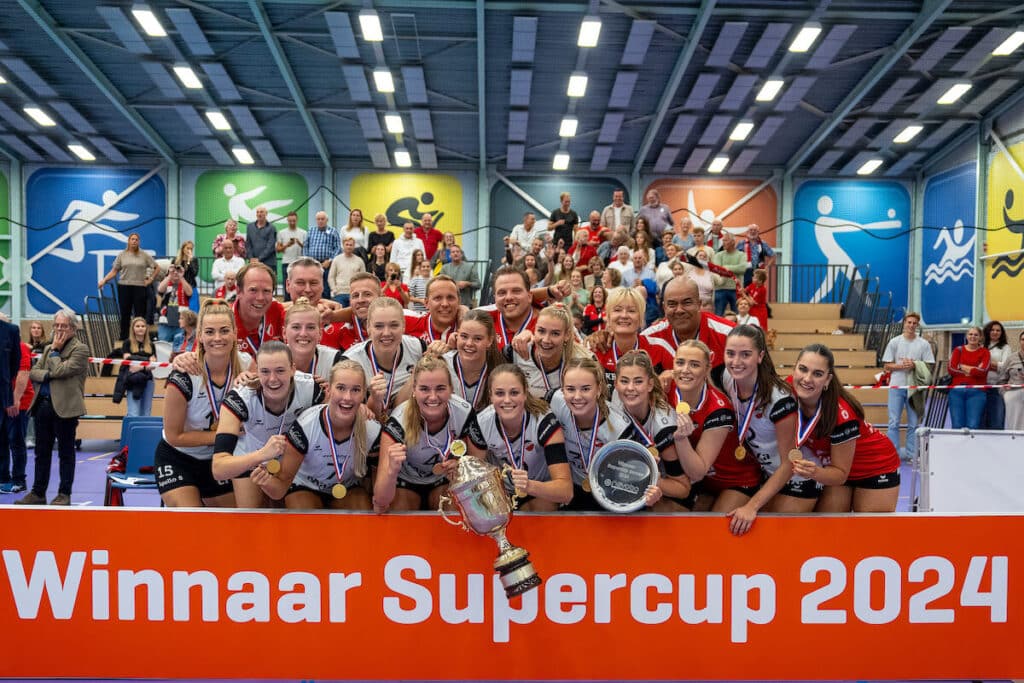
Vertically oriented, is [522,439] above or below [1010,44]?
below

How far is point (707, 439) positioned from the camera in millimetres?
3771

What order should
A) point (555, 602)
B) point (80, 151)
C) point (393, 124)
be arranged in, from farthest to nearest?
point (80, 151)
point (393, 124)
point (555, 602)

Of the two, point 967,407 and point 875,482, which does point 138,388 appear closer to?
point 875,482

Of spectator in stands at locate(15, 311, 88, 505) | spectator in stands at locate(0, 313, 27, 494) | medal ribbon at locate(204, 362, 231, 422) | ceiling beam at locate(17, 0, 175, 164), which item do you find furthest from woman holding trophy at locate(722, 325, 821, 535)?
ceiling beam at locate(17, 0, 175, 164)

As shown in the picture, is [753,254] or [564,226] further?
[564,226]

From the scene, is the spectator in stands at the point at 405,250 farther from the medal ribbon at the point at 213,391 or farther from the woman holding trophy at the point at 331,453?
the woman holding trophy at the point at 331,453

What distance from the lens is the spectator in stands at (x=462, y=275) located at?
45.2 feet

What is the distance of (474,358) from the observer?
416cm

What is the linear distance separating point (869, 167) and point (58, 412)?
20.8 m

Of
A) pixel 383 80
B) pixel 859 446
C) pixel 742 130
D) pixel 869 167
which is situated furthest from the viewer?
pixel 869 167

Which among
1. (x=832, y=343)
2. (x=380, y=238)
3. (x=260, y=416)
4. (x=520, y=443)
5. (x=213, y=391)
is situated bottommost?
(x=520, y=443)

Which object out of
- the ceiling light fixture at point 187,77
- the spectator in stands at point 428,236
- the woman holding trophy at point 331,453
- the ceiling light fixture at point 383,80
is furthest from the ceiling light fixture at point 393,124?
the woman holding trophy at point 331,453

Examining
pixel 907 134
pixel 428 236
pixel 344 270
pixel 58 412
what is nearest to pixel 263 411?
pixel 58 412

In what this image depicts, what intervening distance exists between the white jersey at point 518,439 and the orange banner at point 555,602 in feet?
1.32
